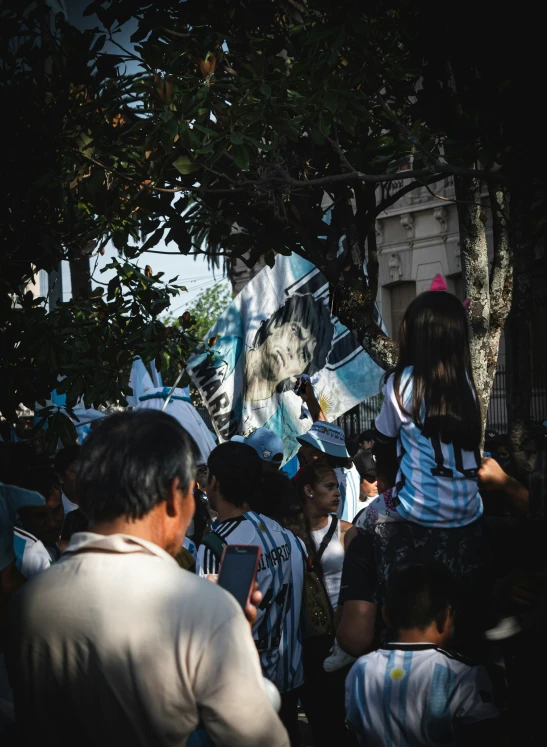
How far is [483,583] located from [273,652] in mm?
1145

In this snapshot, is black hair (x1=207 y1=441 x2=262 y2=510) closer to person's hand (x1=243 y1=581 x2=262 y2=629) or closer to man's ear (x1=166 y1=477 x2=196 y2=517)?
person's hand (x1=243 y1=581 x2=262 y2=629)

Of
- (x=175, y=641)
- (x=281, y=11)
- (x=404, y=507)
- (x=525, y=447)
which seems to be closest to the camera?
(x=175, y=641)

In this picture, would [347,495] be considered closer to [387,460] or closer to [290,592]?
[290,592]

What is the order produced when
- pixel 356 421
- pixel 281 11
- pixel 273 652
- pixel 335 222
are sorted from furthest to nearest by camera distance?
1. pixel 356 421
2. pixel 335 222
3. pixel 281 11
4. pixel 273 652

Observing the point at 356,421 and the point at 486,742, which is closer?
the point at 486,742

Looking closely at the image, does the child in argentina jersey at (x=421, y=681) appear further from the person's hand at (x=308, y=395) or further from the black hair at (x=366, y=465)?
the black hair at (x=366, y=465)

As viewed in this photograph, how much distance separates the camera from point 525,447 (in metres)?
7.50

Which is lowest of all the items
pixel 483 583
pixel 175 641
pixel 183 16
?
pixel 483 583

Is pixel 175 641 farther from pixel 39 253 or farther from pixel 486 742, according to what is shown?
pixel 39 253

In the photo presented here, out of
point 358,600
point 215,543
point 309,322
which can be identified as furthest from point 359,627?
point 309,322

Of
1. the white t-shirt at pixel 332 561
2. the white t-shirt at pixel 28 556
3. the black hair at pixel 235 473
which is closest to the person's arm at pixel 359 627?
the black hair at pixel 235 473

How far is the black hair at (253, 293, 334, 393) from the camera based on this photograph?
9.22 m

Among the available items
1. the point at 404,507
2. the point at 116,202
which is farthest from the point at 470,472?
the point at 116,202

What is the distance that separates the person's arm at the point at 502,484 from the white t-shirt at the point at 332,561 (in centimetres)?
176
